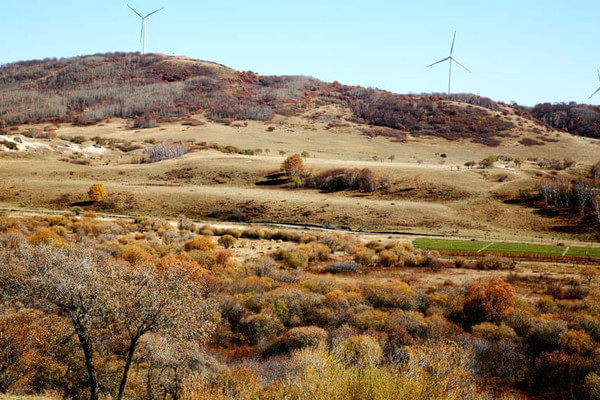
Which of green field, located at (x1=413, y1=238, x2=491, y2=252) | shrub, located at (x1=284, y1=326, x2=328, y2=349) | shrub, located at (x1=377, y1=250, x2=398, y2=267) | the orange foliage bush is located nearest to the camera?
shrub, located at (x1=284, y1=326, x2=328, y2=349)

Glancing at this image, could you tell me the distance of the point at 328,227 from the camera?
7456 centimetres

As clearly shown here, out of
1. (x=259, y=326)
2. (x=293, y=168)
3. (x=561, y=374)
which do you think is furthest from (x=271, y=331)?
(x=293, y=168)

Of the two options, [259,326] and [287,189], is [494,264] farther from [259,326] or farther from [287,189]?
[287,189]

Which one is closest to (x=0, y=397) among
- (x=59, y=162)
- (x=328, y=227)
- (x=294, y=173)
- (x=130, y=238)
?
(x=130, y=238)

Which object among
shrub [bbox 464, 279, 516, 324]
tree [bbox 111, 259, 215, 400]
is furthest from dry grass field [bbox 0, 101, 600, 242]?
tree [bbox 111, 259, 215, 400]

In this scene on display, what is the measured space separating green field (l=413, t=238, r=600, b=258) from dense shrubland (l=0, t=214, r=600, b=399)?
11.5 m

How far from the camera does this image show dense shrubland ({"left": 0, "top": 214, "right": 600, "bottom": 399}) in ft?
57.3

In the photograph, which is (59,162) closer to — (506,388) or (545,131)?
(506,388)

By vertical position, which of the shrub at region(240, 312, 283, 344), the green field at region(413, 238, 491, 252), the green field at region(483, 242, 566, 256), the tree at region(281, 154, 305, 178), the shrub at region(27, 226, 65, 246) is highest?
the tree at region(281, 154, 305, 178)

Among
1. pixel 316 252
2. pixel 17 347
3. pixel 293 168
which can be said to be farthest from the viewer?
pixel 293 168

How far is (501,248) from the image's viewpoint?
58.4m

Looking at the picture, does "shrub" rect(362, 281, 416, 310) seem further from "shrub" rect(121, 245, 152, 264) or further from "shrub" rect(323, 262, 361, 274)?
"shrub" rect(121, 245, 152, 264)

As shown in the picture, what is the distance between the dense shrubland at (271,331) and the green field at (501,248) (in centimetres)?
1146

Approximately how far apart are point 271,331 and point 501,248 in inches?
1540
